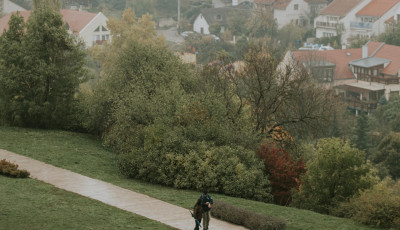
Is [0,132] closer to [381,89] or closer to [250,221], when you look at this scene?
[250,221]

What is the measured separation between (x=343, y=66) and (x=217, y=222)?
60.8m

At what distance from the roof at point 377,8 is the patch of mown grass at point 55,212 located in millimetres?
80662

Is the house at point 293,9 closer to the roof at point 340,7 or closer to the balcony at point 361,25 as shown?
the roof at point 340,7

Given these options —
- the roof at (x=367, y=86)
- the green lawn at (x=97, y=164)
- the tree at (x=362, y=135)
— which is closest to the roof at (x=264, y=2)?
the roof at (x=367, y=86)

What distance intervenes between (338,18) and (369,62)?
2201 cm

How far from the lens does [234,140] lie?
91.0 feet

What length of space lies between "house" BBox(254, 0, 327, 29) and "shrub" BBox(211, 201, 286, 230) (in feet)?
279

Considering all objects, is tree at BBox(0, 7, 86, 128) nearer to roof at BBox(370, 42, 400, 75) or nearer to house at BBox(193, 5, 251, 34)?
roof at BBox(370, 42, 400, 75)

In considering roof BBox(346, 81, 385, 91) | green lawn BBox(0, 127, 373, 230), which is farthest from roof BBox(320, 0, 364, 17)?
green lawn BBox(0, 127, 373, 230)

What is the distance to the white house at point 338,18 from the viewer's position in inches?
3866

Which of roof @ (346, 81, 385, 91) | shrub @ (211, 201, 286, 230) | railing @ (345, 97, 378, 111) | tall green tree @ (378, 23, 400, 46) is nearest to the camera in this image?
shrub @ (211, 201, 286, 230)

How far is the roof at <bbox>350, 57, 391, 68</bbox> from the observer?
77.1 metres

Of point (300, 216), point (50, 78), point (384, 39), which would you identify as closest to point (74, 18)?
point (384, 39)

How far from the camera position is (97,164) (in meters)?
27.1
